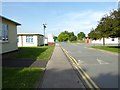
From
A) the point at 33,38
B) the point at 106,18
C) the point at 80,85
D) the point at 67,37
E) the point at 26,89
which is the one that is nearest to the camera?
the point at 26,89

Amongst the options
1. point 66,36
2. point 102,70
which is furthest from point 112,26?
point 66,36

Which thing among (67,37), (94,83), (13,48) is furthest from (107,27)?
(67,37)

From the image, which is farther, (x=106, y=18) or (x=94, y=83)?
(x=106, y=18)

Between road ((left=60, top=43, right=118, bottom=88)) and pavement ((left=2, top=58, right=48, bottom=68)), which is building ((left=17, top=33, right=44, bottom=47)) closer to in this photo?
road ((left=60, top=43, right=118, bottom=88))

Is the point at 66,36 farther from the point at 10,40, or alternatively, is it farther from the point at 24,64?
the point at 24,64

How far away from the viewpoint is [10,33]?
2533 cm

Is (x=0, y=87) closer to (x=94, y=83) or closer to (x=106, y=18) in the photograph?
(x=94, y=83)

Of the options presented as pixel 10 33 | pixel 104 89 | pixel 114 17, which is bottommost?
pixel 104 89

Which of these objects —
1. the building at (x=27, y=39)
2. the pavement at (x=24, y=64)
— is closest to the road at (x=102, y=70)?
the pavement at (x=24, y=64)

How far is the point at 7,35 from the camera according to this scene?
23891mm

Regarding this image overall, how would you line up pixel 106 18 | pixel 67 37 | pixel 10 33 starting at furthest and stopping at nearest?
pixel 67 37, pixel 106 18, pixel 10 33

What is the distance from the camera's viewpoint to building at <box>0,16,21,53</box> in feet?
70.8

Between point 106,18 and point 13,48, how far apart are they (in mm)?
19465

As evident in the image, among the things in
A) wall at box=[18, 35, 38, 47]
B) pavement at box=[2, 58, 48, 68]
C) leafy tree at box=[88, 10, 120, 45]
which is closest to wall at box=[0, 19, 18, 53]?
pavement at box=[2, 58, 48, 68]
